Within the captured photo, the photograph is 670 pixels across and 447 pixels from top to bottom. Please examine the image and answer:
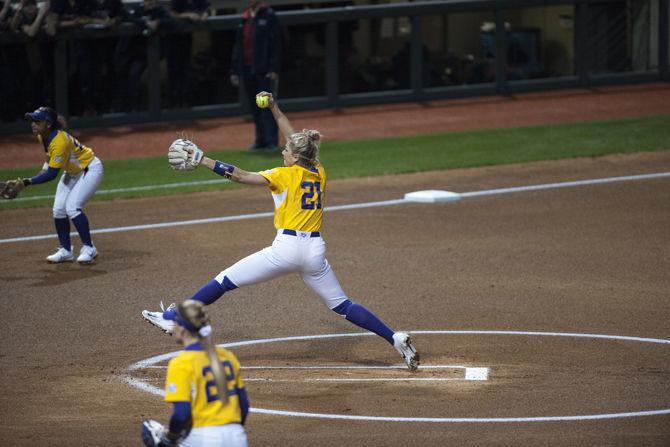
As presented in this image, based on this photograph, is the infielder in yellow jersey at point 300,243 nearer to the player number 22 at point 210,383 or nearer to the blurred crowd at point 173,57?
the player number 22 at point 210,383

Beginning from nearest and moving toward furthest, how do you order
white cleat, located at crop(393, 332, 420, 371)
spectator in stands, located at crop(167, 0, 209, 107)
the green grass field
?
white cleat, located at crop(393, 332, 420, 371) → the green grass field → spectator in stands, located at crop(167, 0, 209, 107)

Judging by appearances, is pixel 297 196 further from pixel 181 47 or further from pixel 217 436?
pixel 181 47

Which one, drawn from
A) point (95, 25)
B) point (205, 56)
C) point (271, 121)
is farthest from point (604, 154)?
point (95, 25)

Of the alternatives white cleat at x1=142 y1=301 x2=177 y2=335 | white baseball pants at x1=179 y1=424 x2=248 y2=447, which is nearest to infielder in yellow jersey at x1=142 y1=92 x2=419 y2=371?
white cleat at x1=142 y1=301 x2=177 y2=335

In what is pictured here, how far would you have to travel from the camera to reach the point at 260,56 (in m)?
17.3

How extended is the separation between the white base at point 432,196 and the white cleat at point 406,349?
6.32 metres

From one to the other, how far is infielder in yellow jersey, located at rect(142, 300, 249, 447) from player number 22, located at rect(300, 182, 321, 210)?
270cm

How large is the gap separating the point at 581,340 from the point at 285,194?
8.97 ft

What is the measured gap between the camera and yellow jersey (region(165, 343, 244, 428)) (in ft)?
18.2

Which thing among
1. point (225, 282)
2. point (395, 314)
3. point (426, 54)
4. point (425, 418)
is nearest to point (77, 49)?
point (426, 54)

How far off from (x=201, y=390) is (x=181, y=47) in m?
14.3

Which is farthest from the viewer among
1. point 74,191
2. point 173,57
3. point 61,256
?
point 173,57

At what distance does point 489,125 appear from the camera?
771 inches

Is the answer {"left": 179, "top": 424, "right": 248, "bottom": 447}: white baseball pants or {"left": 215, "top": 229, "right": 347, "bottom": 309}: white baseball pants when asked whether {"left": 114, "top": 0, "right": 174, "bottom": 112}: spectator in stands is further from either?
{"left": 179, "top": 424, "right": 248, "bottom": 447}: white baseball pants
